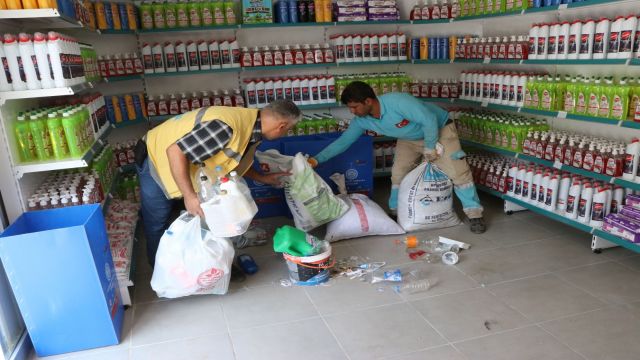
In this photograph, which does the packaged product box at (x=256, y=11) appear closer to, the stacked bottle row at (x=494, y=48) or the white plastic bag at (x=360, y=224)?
the stacked bottle row at (x=494, y=48)

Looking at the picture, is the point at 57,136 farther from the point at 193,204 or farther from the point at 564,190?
the point at 564,190

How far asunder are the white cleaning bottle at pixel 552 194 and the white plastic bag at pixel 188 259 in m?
2.70

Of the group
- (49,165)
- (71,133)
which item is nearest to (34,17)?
(71,133)

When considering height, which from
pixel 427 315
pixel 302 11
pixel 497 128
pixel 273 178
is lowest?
pixel 427 315

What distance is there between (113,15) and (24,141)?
92.3 inches

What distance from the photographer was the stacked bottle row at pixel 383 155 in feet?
18.9

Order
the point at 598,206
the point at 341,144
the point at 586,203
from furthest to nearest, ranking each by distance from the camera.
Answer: the point at 341,144, the point at 586,203, the point at 598,206

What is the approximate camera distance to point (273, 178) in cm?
389

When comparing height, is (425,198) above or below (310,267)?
above

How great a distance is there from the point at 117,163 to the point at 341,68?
279 cm

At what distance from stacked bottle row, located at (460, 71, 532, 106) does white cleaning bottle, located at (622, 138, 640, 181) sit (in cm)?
115

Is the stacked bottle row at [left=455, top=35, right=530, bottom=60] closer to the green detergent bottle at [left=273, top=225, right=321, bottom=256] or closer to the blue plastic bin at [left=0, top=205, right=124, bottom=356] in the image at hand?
the green detergent bottle at [left=273, top=225, right=321, bottom=256]

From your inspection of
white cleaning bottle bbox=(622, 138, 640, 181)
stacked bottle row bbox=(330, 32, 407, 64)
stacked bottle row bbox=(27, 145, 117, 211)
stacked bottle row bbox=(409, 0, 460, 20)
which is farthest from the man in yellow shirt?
stacked bottle row bbox=(409, 0, 460, 20)

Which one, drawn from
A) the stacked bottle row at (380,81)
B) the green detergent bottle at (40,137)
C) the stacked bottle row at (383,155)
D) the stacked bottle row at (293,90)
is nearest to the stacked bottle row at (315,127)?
the stacked bottle row at (293,90)
